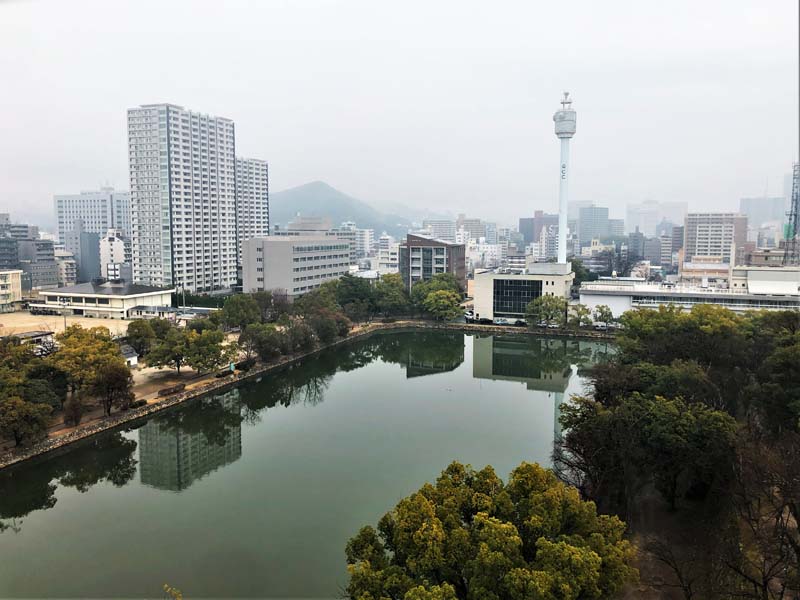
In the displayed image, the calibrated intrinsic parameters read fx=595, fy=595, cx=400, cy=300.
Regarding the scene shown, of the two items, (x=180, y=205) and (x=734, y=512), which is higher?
(x=180, y=205)

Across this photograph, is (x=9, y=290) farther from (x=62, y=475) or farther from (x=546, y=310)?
(x=546, y=310)

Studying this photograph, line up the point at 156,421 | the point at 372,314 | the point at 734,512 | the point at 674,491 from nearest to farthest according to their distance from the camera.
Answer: the point at 734,512
the point at 674,491
the point at 156,421
the point at 372,314

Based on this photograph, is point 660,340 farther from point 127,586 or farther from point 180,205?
point 180,205

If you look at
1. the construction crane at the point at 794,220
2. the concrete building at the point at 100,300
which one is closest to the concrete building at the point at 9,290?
the concrete building at the point at 100,300

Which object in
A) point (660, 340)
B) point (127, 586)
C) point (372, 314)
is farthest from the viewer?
point (372, 314)

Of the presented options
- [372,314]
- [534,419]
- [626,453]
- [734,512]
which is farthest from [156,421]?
[372,314]

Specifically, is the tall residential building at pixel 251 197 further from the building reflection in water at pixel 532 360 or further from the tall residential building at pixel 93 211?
the building reflection in water at pixel 532 360

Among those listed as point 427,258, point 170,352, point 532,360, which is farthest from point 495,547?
point 427,258
